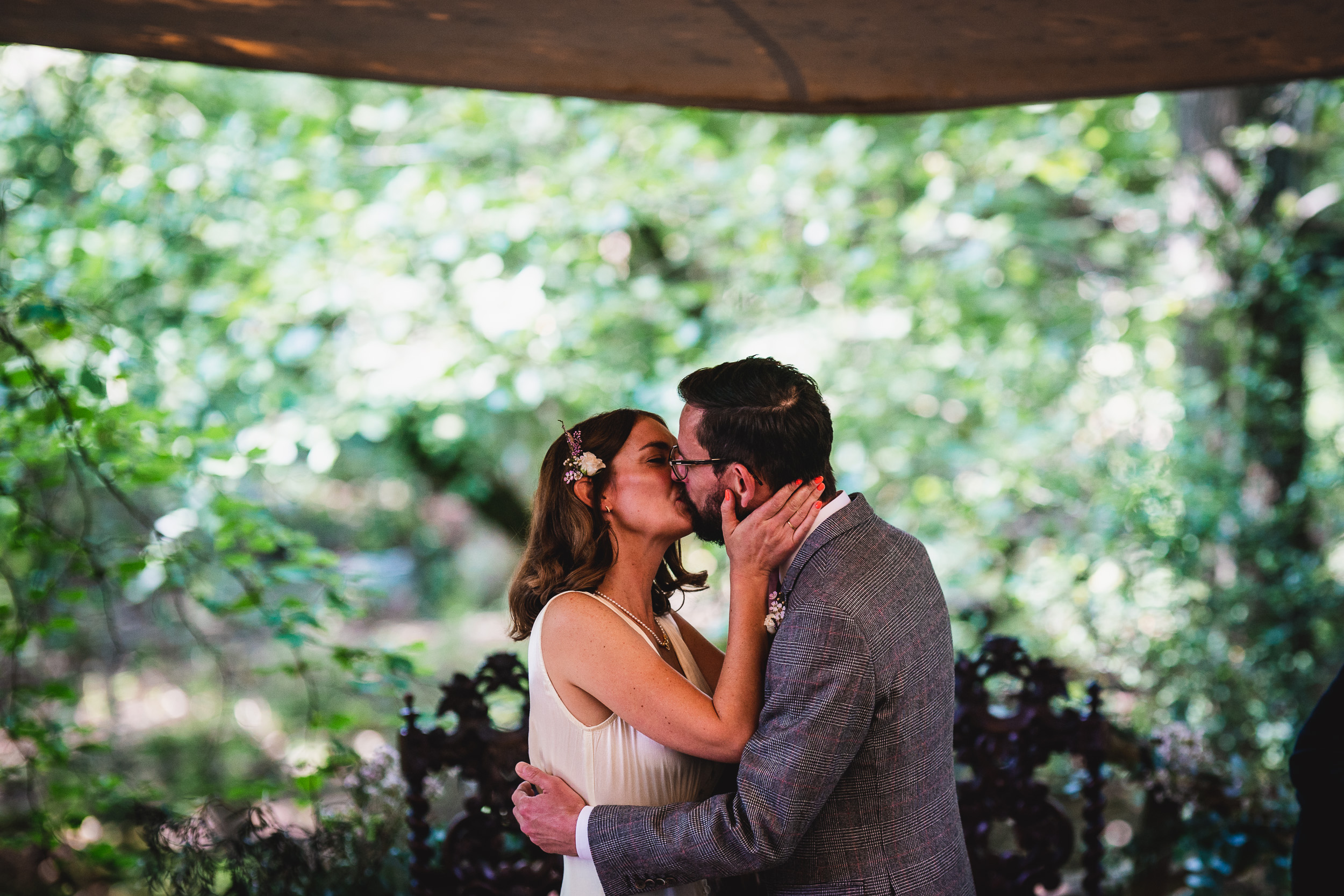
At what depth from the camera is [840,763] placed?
1.75 meters

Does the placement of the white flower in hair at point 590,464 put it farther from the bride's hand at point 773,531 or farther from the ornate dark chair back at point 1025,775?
the ornate dark chair back at point 1025,775

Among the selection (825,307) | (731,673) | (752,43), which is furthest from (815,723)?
(825,307)

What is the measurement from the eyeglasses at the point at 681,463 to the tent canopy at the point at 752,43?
1033mm

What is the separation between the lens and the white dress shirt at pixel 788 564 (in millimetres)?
1948

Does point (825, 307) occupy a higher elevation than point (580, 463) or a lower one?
higher

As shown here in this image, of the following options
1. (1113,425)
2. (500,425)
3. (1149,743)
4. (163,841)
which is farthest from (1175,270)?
(163,841)

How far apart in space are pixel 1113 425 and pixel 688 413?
Result: 364 centimetres

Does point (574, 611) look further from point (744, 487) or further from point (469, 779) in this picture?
point (469, 779)

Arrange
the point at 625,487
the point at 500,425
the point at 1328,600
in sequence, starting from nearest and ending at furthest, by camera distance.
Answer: the point at 625,487, the point at 1328,600, the point at 500,425

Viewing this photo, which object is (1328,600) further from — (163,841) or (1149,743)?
(163,841)

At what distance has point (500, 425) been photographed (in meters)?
6.68

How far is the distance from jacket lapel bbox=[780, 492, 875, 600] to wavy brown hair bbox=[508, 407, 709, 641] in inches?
20.0

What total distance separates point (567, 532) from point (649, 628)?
1.00 feet

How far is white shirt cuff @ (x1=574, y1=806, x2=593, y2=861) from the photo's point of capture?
1.96 meters
